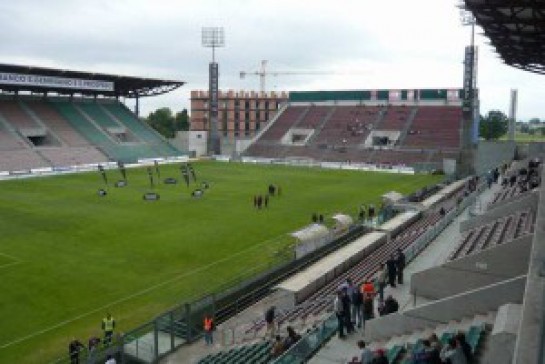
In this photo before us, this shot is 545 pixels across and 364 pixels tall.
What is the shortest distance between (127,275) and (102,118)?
189ft

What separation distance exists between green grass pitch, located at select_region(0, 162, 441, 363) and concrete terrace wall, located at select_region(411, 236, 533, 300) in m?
9.30

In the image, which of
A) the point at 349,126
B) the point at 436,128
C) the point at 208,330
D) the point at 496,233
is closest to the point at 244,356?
the point at 208,330

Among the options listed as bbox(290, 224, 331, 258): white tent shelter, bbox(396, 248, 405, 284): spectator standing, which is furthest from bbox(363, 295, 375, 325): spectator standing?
bbox(290, 224, 331, 258): white tent shelter

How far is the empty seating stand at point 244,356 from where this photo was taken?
14.0 metres

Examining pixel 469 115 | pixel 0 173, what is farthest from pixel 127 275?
pixel 469 115

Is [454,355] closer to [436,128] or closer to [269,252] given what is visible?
[269,252]

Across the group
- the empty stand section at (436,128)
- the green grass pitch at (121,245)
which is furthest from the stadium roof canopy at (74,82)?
the empty stand section at (436,128)

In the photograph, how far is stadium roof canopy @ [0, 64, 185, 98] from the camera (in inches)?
2441

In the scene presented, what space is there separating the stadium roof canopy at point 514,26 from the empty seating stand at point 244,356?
44.2 ft

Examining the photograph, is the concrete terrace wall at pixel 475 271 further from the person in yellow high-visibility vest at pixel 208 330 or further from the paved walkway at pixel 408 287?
the person in yellow high-visibility vest at pixel 208 330

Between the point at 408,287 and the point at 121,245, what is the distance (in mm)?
15946

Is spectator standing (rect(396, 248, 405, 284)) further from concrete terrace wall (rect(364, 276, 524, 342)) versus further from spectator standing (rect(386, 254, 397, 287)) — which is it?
concrete terrace wall (rect(364, 276, 524, 342))

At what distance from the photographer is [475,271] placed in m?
16.4

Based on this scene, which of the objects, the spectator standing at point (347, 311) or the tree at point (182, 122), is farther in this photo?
the tree at point (182, 122)
